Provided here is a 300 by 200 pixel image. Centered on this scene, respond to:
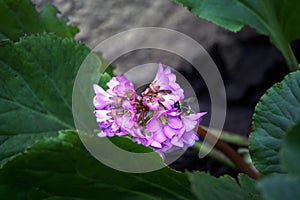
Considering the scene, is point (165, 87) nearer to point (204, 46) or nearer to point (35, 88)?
point (35, 88)

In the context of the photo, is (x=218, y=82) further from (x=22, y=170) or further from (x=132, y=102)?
(x=22, y=170)

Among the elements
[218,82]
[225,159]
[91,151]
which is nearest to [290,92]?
[91,151]

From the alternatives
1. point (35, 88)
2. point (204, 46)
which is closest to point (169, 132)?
point (35, 88)

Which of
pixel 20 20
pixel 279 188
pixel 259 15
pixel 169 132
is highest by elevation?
pixel 20 20

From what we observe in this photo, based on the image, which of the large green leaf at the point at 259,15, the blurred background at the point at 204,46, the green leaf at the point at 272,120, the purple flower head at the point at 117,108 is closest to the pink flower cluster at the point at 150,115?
the purple flower head at the point at 117,108

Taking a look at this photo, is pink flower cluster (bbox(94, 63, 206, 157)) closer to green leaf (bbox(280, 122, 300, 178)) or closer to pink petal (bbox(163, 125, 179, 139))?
pink petal (bbox(163, 125, 179, 139))

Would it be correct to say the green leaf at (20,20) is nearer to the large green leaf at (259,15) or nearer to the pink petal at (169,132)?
the large green leaf at (259,15)
